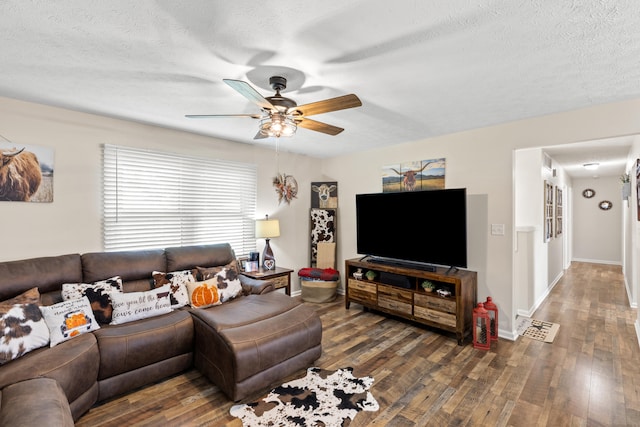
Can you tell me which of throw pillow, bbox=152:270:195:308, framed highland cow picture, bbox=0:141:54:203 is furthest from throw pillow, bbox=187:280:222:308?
framed highland cow picture, bbox=0:141:54:203

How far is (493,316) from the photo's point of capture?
10.6ft

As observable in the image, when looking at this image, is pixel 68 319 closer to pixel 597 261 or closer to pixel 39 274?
pixel 39 274

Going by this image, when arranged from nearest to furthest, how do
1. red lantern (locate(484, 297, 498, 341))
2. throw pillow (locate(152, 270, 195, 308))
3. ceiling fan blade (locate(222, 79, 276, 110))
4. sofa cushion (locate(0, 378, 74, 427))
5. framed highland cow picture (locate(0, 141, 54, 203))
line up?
1. sofa cushion (locate(0, 378, 74, 427))
2. ceiling fan blade (locate(222, 79, 276, 110))
3. framed highland cow picture (locate(0, 141, 54, 203))
4. throw pillow (locate(152, 270, 195, 308))
5. red lantern (locate(484, 297, 498, 341))

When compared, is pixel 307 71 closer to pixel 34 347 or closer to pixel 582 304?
pixel 34 347

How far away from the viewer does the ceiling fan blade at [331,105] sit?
1.94m

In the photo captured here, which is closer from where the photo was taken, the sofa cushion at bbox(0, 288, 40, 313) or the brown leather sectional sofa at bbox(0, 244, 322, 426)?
the brown leather sectional sofa at bbox(0, 244, 322, 426)

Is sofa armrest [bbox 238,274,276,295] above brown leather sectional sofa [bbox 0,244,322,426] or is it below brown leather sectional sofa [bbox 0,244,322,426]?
above

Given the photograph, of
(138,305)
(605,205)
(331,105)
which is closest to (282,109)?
(331,105)

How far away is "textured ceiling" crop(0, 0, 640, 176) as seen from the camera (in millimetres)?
1479

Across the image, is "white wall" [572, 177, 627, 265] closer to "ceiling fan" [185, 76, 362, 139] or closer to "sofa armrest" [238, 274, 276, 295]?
"sofa armrest" [238, 274, 276, 295]

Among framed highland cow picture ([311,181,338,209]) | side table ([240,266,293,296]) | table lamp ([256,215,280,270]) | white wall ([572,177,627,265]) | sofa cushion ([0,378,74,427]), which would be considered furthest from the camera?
white wall ([572,177,627,265])

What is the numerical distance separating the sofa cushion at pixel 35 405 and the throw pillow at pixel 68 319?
0.46 meters

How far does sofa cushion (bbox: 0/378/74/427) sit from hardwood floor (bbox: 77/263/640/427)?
0.52m

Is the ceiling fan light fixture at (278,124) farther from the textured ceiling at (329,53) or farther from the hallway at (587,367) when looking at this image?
the hallway at (587,367)
